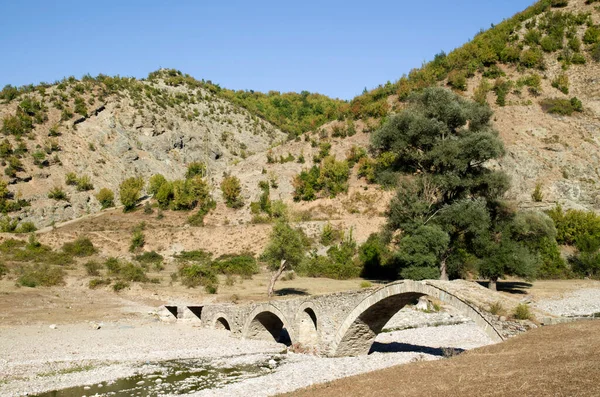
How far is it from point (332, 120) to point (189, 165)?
24.8 metres

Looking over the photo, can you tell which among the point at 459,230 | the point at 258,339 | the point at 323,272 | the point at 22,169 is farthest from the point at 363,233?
the point at 22,169

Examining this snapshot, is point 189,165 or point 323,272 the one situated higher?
point 189,165

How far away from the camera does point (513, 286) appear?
37062 mm

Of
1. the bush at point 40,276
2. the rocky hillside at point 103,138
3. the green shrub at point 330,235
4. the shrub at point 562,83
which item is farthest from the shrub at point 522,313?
the shrub at point 562,83

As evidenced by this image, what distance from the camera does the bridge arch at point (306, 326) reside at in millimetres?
21766

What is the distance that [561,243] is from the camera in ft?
159

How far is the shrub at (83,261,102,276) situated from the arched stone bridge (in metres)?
20.3

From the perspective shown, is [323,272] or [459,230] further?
[323,272]

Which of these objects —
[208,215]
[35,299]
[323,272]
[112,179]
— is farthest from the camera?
[112,179]

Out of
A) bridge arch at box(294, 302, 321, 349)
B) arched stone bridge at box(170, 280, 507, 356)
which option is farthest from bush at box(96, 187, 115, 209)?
bridge arch at box(294, 302, 321, 349)

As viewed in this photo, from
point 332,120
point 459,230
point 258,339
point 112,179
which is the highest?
point 332,120

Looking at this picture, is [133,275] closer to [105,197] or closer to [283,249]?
[283,249]

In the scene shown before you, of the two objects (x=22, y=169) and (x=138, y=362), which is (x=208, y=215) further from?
(x=138, y=362)

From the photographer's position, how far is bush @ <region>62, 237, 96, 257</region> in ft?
161
